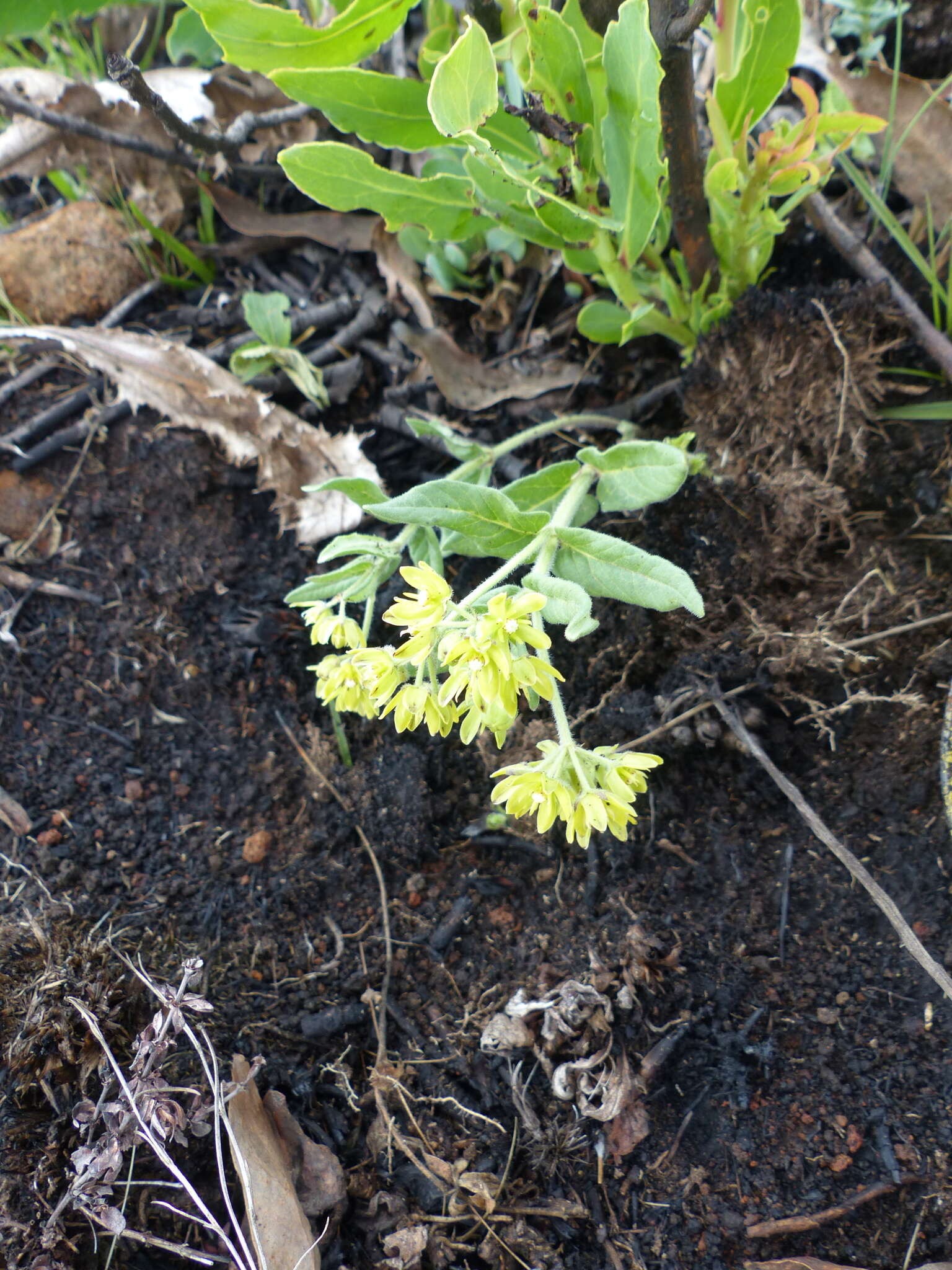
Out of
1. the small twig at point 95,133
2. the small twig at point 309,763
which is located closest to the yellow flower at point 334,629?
Result: the small twig at point 309,763

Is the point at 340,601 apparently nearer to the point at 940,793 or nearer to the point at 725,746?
the point at 725,746

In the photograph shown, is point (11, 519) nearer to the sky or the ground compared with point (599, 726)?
nearer to the sky

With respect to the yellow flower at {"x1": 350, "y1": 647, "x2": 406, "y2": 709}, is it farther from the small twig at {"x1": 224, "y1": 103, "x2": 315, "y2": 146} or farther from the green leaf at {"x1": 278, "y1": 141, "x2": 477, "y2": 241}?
the small twig at {"x1": 224, "y1": 103, "x2": 315, "y2": 146}

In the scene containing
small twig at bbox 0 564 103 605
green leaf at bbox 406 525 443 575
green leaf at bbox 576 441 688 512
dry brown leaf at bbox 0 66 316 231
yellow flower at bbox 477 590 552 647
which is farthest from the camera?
dry brown leaf at bbox 0 66 316 231

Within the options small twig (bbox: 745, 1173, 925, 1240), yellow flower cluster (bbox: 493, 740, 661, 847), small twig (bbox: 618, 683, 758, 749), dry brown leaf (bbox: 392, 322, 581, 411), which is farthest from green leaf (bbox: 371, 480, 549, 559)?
small twig (bbox: 745, 1173, 925, 1240)

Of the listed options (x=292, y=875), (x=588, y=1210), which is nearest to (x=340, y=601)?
(x=292, y=875)

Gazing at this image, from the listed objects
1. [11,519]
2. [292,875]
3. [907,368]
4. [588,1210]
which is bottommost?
[588,1210]
